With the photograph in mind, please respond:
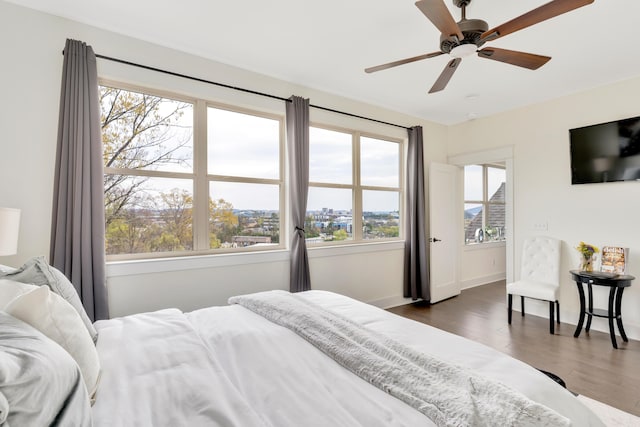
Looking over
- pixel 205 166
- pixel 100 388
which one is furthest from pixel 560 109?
pixel 100 388

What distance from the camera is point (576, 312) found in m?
3.70

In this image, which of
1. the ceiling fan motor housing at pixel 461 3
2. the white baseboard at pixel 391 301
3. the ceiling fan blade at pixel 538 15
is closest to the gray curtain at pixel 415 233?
the white baseboard at pixel 391 301

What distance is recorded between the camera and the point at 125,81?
8.52 feet

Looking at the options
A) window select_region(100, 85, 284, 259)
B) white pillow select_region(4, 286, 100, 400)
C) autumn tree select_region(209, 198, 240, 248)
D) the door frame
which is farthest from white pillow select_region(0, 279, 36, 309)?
the door frame

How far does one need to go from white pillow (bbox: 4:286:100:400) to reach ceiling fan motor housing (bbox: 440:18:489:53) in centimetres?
238

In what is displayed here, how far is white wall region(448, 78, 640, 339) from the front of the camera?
3328 mm

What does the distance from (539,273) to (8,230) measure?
16.0 feet

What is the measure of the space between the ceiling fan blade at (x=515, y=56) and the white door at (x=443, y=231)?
2.43 meters

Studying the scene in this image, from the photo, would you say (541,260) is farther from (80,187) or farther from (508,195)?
(80,187)

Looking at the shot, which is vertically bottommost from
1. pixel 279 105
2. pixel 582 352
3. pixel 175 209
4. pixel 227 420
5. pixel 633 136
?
pixel 582 352

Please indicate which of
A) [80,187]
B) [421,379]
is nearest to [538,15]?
[421,379]

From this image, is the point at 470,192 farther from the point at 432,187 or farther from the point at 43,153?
the point at 43,153

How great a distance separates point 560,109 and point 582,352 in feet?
9.03

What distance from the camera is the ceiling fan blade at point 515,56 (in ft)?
6.82
